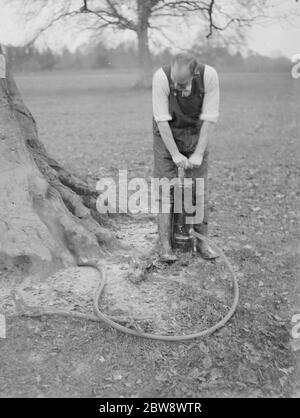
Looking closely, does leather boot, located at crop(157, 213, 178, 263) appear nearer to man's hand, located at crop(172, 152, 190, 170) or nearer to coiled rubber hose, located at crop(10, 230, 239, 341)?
man's hand, located at crop(172, 152, 190, 170)

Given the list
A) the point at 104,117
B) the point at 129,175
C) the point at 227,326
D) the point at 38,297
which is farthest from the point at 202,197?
the point at 104,117

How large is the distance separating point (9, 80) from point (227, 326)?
9.95 feet

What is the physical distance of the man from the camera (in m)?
4.52

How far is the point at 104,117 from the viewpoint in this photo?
20.1 meters

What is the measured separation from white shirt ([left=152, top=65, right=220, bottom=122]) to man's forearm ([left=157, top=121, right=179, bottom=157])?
48 millimetres

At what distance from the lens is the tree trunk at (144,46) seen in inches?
1068

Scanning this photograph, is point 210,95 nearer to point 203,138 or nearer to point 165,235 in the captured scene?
point 203,138

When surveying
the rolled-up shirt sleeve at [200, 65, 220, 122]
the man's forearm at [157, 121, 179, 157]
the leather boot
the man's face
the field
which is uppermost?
the man's face

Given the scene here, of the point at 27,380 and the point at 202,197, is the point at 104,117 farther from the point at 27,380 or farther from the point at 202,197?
the point at 27,380

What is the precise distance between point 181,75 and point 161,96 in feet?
0.89

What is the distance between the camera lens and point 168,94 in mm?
4590

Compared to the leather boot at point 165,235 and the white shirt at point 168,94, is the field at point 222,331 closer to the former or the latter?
the leather boot at point 165,235

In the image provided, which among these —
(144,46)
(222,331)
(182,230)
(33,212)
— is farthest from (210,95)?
(144,46)

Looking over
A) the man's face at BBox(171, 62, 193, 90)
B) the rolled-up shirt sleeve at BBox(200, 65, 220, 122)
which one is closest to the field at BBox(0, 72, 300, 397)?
the rolled-up shirt sleeve at BBox(200, 65, 220, 122)
